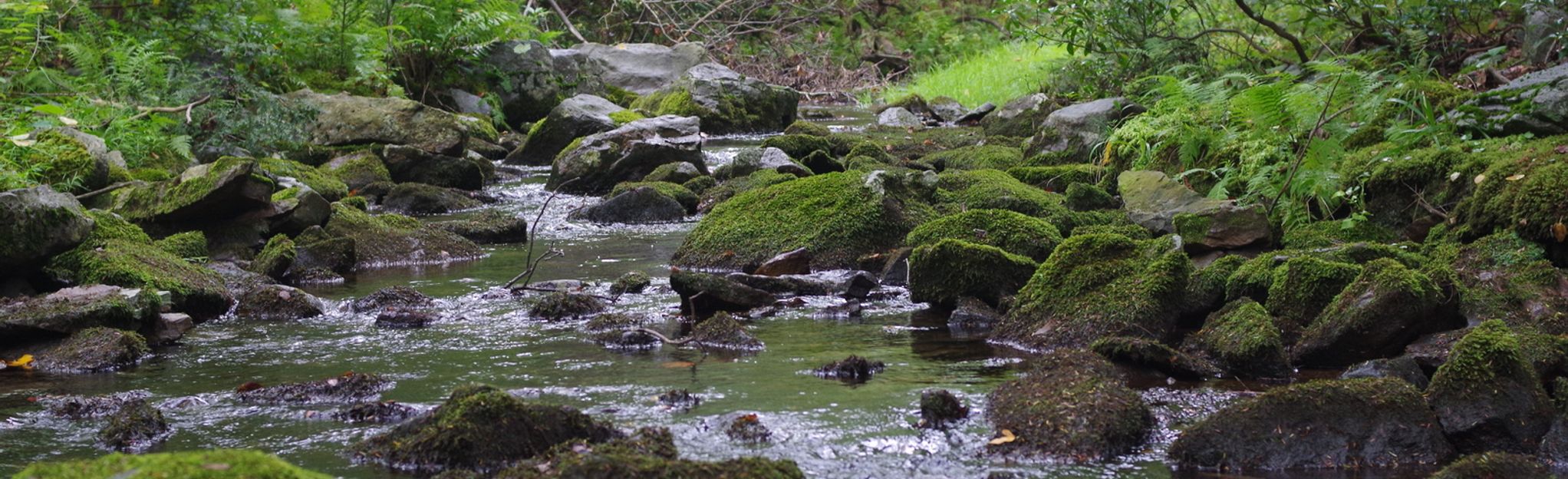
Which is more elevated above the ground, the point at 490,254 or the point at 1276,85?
the point at 1276,85

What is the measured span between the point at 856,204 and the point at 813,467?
480cm

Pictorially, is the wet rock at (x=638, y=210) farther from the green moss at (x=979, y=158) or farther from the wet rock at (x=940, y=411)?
the wet rock at (x=940, y=411)

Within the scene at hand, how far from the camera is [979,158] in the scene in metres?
12.4

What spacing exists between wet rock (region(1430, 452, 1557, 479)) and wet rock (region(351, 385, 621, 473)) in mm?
2468

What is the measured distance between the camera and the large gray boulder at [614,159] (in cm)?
1280

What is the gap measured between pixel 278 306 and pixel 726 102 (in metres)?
11.7

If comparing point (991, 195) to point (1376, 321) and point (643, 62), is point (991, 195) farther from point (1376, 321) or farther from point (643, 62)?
point (643, 62)

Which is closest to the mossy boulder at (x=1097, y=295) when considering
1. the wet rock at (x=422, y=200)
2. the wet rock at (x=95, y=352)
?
the wet rock at (x=95, y=352)

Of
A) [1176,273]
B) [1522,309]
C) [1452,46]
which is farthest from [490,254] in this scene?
[1452,46]

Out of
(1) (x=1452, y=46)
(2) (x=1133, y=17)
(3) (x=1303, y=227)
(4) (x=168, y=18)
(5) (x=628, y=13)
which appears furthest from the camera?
(5) (x=628, y=13)

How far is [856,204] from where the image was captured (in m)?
8.70

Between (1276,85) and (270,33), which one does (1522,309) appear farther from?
(270,33)

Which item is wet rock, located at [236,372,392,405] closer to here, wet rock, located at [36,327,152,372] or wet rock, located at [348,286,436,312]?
wet rock, located at [36,327,152,372]

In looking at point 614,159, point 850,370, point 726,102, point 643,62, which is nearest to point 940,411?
point 850,370
